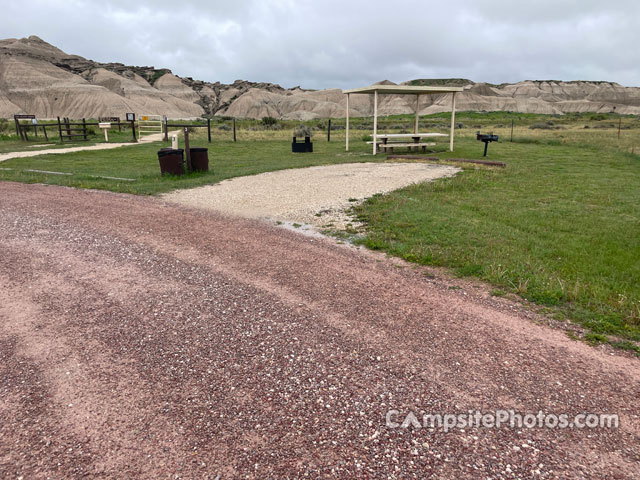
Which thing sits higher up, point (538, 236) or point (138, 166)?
point (138, 166)

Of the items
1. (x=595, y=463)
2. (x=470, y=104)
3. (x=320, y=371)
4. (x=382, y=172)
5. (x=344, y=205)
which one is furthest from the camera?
(x=470, y=104)

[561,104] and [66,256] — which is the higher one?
[561,104]

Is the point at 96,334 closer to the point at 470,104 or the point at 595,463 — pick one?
the point at 595,463

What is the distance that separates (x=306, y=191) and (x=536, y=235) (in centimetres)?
526

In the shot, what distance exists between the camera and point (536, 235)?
6375 millimetres

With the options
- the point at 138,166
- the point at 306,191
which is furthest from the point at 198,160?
the point at 306,191

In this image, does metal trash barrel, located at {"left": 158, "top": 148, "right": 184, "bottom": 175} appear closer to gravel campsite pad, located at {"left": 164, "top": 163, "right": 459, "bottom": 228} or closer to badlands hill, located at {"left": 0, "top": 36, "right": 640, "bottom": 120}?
gravel campsite pad, located at {"left": 164, "top": 163, "right": 459, "bottom": 228}

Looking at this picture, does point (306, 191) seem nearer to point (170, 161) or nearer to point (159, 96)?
point (170, 161)

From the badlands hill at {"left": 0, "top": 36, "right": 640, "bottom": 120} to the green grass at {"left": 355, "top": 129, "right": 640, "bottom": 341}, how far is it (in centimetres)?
7010

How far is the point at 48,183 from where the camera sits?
1090 centimetres

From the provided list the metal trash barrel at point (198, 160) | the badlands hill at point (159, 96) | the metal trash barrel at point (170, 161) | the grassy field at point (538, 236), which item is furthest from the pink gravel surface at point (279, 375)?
the badlands hill at point (159, 96)

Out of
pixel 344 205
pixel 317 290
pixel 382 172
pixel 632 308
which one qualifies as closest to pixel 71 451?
pixel 317 290

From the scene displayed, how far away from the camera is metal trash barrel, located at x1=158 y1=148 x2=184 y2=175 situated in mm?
11711

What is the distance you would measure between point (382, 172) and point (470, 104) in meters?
96.7
